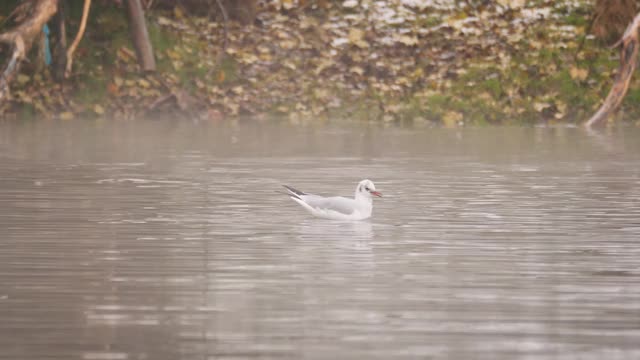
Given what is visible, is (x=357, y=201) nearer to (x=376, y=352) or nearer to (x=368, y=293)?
(x=368, y=293)

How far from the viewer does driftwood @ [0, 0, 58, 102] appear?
3109cm

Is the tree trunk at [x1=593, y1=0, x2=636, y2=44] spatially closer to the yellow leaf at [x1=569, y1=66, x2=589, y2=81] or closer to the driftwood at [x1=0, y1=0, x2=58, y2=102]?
the yellow leaf at [x1=569, y1=66, x2=589, y2=81]

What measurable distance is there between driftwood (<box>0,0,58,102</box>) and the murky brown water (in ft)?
14.8

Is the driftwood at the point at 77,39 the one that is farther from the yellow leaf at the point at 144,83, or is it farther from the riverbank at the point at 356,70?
the riverbank at the point at 356,70

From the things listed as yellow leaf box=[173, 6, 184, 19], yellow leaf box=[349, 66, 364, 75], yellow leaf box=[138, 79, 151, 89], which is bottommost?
yellow leaf box=[138, 79, 151, 89]

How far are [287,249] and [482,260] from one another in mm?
1796

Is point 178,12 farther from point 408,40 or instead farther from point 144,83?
point 408,40

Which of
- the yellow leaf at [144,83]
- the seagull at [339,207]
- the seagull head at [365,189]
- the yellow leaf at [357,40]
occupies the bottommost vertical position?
the seagull at [339,207]

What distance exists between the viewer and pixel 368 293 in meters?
12.4

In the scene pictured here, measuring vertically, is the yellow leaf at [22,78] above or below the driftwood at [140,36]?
below

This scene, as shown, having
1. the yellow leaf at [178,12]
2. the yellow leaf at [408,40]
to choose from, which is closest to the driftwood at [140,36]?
the yellow leaf at [178,12]

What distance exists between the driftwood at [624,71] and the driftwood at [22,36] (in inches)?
404

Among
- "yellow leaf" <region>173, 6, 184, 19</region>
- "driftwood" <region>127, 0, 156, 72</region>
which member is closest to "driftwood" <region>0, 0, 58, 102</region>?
"driftwood" <region>127, 0, 156, 72</region>

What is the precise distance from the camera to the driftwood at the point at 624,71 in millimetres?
30594
